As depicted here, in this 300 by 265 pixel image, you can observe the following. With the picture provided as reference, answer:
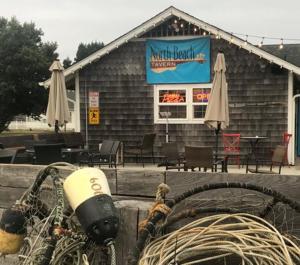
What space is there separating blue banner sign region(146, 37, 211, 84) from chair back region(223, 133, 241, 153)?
161cm

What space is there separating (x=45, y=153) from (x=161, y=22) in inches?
226

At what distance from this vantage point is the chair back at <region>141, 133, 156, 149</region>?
40.4 feet

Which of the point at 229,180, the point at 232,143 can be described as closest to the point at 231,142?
the point at 232,143

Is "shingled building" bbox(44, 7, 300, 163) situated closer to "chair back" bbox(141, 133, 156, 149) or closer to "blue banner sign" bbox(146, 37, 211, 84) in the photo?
"blue banner sign" bbox(146, 37, 211, 84)

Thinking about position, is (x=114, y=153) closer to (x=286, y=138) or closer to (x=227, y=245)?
(x=286, y=138)

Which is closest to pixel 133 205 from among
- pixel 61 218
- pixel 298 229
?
pixel 61 218

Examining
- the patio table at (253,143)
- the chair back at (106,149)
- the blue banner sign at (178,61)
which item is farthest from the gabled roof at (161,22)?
the chair back at (106,149)

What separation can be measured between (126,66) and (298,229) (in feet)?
37.8

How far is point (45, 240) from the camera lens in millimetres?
2422

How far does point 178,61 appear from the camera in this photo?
13406 millimetres

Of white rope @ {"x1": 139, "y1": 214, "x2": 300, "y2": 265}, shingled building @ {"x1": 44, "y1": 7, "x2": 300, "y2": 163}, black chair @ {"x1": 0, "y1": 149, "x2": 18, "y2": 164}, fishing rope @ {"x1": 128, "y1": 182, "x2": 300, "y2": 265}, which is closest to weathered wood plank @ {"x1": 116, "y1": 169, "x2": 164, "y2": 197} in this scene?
fishing rope @ {"x1": 128, "y1": 182, "x2": 300, "y2": 265}

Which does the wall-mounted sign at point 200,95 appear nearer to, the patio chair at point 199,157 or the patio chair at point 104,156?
the patio chair at point 104,156

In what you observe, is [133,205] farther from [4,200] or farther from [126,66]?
[126,66]

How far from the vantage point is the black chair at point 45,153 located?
30.1ft
